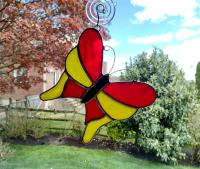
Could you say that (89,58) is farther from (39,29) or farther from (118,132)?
(118,132)

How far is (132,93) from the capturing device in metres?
3.92

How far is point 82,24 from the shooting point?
941 centimetres

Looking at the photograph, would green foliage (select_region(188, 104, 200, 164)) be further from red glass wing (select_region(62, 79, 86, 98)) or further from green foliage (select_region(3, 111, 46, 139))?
red glass wing (select_region(62, 79, 86, 98))

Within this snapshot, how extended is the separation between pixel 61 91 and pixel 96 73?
56 cm

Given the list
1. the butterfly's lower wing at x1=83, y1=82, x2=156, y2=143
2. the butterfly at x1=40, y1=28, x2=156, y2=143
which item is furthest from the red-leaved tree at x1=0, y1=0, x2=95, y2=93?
the butterfly's lower wing at x1=83, y1=82, x2=156, y2=143

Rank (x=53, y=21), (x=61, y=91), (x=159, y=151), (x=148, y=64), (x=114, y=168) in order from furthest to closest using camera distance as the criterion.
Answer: (x=148, y=64) < (x=159, y=151) < (x=53, y=21) < (x=114, y=168) < (x=61, y=91)

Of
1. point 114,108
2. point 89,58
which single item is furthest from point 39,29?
point 114,108

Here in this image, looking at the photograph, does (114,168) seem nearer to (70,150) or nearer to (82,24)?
(70,150)

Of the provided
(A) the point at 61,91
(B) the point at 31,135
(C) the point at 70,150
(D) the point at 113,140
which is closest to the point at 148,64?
(D) the point at 113,140

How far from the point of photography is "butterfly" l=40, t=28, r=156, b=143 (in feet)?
12.8

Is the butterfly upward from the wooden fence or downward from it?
upward

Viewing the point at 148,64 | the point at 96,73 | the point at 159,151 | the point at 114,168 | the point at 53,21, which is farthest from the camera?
the point at 148,64

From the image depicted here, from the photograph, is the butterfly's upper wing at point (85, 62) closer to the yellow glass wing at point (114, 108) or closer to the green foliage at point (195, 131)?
the yellow glass wing at point (114, 108)

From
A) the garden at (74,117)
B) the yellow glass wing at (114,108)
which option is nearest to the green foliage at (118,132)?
the garden at (74,117)
